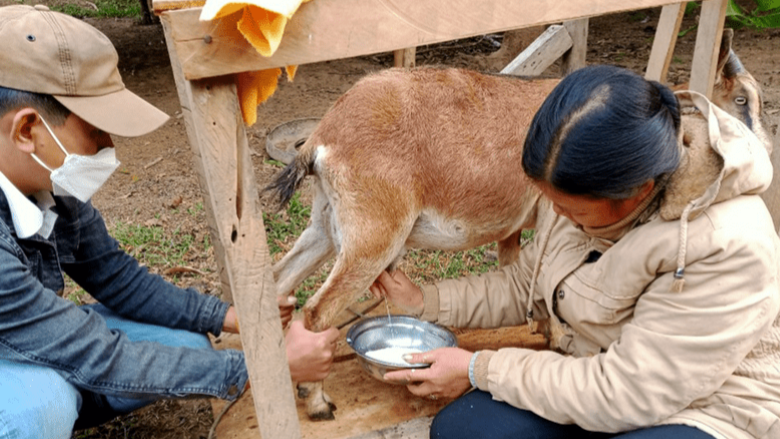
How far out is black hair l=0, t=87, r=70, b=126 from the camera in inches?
83.9

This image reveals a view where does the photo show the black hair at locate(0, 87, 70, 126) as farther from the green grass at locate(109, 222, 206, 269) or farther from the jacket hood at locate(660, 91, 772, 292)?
the green grass at locate(109, 222, 206, 269)

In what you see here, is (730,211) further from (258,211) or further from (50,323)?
(50,323)

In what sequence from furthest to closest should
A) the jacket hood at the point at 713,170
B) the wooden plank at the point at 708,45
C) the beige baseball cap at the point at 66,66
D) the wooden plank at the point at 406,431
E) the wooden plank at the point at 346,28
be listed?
the wooden plank at the point at 708,45
the wooden plank at the point at 406,431
the beige baseball cap at the point at 66,66
the jacket hood at the point at 713,170
the wooden plank at the point at 346,28

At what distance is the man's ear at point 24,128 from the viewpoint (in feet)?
7.02

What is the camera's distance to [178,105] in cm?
741

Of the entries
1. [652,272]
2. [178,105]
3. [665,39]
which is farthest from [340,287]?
[178,105]

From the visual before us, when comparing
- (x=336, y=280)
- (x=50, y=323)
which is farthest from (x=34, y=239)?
(x=336, y=280)

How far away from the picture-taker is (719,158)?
2.01 metres

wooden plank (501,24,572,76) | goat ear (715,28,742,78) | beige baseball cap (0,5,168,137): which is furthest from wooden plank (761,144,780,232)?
beige baseball cap (0,5,168,137)

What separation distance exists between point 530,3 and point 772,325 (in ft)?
4.10

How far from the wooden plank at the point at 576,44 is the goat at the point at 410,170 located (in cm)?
148

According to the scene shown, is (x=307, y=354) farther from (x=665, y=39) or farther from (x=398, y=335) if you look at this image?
(x=665, y=39)

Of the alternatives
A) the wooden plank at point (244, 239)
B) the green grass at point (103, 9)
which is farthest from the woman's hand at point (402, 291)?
the green grass at point (103, 9)

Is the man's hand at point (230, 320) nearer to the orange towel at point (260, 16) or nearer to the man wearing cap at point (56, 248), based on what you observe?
the man wearing cap at point (56, 248)
